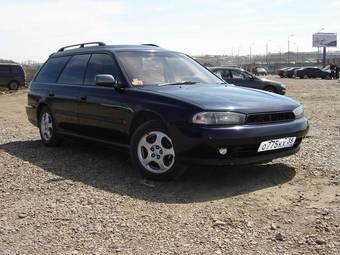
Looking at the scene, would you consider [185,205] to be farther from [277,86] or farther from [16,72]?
[16,72]

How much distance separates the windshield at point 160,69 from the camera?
654cm

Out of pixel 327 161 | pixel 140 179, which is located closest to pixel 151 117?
pixel 140 179

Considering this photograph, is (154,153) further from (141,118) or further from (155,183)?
(141,118)

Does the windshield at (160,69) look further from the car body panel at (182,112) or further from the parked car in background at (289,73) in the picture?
the parked car in background at (289,73)

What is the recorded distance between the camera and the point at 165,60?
23.0 ft

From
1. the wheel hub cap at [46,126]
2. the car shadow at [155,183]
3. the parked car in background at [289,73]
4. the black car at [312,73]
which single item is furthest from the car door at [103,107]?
the parked car in background at [289,73]

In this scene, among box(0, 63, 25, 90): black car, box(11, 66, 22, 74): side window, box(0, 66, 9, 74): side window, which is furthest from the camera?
box(11, 66, 22, 74): side window

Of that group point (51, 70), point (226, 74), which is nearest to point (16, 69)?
point (226, 74)

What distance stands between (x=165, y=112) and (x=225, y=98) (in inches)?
26.7

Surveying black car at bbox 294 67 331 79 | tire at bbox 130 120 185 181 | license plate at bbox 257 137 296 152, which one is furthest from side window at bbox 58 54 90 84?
black car at bbox 294 67 331 79

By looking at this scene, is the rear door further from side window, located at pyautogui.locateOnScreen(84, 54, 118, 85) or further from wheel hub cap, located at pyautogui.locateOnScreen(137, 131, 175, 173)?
wheel hub cap, located at pyautogui.locateOnScreen(137, 131, 175, 173)

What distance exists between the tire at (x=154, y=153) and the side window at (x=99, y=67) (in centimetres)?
107

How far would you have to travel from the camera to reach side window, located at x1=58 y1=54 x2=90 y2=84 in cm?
748

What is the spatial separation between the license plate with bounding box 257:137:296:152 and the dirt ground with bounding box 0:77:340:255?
1.24ft
